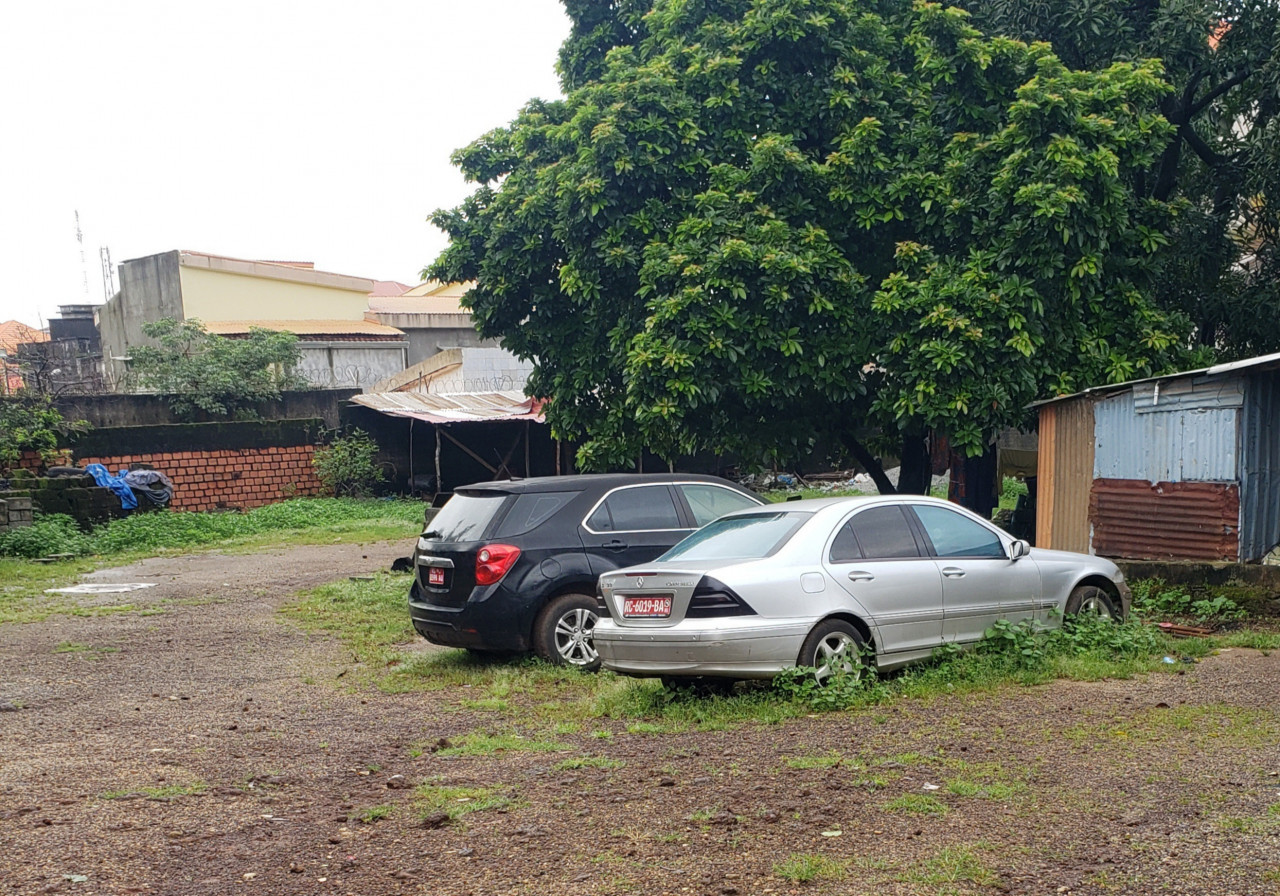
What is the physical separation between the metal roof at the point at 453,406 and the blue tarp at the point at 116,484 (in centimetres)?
578

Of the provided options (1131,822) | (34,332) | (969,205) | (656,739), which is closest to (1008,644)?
(656,739)

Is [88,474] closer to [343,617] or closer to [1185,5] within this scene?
[343,617]

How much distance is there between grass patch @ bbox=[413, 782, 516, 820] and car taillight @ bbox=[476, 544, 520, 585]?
3303 mm

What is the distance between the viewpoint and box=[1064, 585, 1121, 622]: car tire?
9.20 m

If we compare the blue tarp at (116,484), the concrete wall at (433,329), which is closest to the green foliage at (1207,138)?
the blue tarp at (116,484)

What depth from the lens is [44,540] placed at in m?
19.2

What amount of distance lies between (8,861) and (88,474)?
18.7 meters

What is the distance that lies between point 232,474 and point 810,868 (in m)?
23.3

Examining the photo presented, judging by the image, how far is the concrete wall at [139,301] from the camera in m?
36.3

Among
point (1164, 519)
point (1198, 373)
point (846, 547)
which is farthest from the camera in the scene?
point (1164, 519)

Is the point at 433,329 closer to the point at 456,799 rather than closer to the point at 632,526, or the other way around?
the point at 632,526

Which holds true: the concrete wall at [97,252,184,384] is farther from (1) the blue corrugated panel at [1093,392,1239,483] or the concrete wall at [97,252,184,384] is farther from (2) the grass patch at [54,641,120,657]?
(1) the blue corrugated panel at [1093,392,1239,483]

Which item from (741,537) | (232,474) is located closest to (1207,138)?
(741,537)

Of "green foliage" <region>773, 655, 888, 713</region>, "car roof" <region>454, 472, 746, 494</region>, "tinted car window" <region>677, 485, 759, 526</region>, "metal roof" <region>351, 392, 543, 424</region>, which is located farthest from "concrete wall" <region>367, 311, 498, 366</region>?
"green foliage" <region>773, 655, 888, 713</region>
